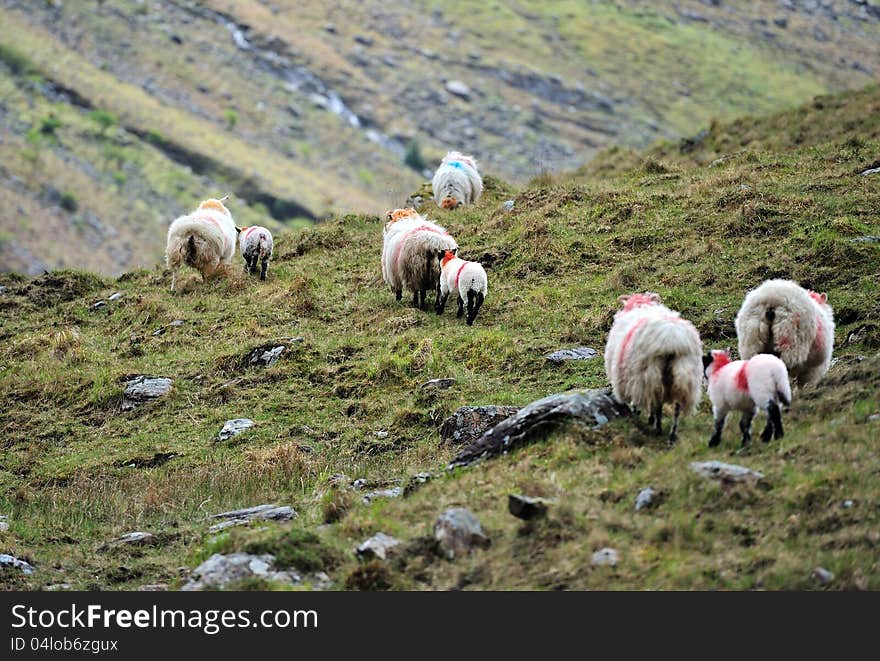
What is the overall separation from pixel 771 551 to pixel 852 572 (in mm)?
628

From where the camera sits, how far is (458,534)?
9.12 meters

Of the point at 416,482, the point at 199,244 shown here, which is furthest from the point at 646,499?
the point at 199,244

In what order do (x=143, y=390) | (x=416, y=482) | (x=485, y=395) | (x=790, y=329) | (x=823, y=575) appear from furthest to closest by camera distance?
(x=143, y=390) → (x=485, y=395) → (x=790, y=329) → (x=416, y=482) → (x=823, y=575)

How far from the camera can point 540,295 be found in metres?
17.5

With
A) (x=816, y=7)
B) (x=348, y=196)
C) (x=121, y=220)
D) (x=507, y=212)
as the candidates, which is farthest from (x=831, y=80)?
(x=507, y=212)

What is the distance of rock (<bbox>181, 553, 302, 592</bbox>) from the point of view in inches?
351

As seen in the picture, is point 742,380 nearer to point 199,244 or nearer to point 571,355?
point 571,355

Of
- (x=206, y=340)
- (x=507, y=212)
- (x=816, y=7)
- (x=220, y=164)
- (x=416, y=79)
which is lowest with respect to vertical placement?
→ (x=206, y=340)

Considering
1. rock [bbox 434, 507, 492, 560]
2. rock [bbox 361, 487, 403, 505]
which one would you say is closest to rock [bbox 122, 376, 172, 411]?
rock [bbox 361, 487, 403, 505]

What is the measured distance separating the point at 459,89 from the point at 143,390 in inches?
4426

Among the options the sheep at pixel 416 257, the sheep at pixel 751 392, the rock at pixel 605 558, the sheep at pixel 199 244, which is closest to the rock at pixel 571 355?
the sheep at pixel 416 257

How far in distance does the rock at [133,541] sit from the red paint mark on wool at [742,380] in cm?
561

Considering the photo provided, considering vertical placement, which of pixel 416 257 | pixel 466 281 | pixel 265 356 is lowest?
pixel 265 356

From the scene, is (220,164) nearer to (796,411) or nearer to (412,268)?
(412,268)
